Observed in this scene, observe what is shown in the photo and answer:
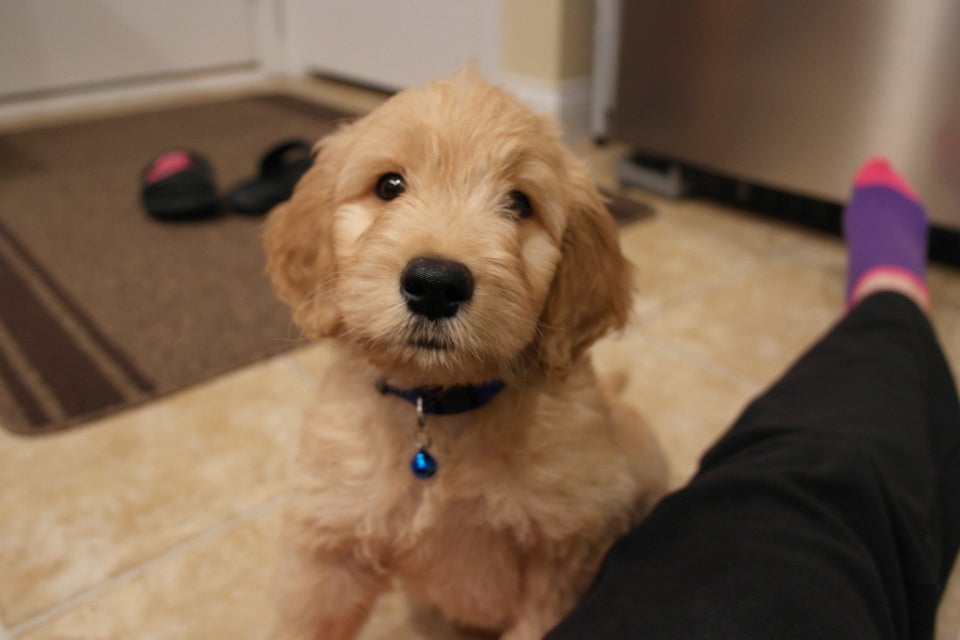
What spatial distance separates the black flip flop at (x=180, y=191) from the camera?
2463mm

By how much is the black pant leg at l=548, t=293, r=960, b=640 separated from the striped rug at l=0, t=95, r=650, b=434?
43.2 inches

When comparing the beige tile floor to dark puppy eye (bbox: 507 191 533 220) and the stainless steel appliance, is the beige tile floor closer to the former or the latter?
the stainless steel appliance

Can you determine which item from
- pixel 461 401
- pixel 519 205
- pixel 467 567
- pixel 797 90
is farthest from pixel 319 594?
pixel 797 90

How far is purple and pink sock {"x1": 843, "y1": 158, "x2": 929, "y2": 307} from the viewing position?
5.33 ft

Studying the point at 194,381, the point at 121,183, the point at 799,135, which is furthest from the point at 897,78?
the point at 121,183

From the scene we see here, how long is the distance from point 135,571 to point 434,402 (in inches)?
25.5

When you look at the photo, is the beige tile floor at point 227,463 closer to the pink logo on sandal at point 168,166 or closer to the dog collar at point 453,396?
the dog collar at point 453,396

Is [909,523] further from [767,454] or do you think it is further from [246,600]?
[246,600]

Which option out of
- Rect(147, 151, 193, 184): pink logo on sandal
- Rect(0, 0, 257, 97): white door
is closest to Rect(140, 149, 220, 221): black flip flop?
A: Rect(147, 151, 193, 184): pink logo on sandal

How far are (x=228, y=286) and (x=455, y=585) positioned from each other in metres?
1.38

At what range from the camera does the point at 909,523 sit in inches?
37.3

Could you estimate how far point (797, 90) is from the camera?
223 centimetres

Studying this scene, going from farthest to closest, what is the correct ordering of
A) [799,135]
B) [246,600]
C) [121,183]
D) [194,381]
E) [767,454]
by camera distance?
[121,183], [799,135], [194,381], [246,600], [767,454]

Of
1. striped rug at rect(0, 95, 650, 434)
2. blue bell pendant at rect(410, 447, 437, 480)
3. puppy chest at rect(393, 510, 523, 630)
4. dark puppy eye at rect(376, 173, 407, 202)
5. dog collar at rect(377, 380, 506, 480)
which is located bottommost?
striped rug at rect(0, 95, 650, 434)
